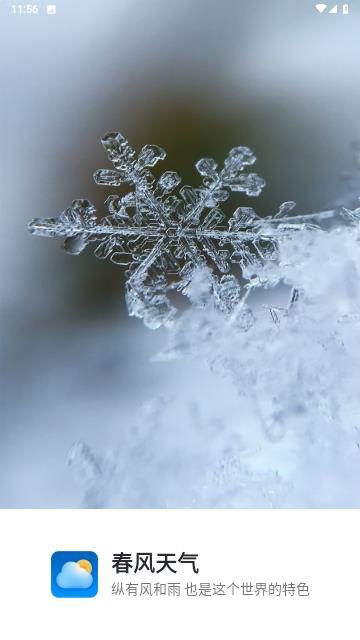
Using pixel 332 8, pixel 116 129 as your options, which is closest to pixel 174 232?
pixel 116 129
